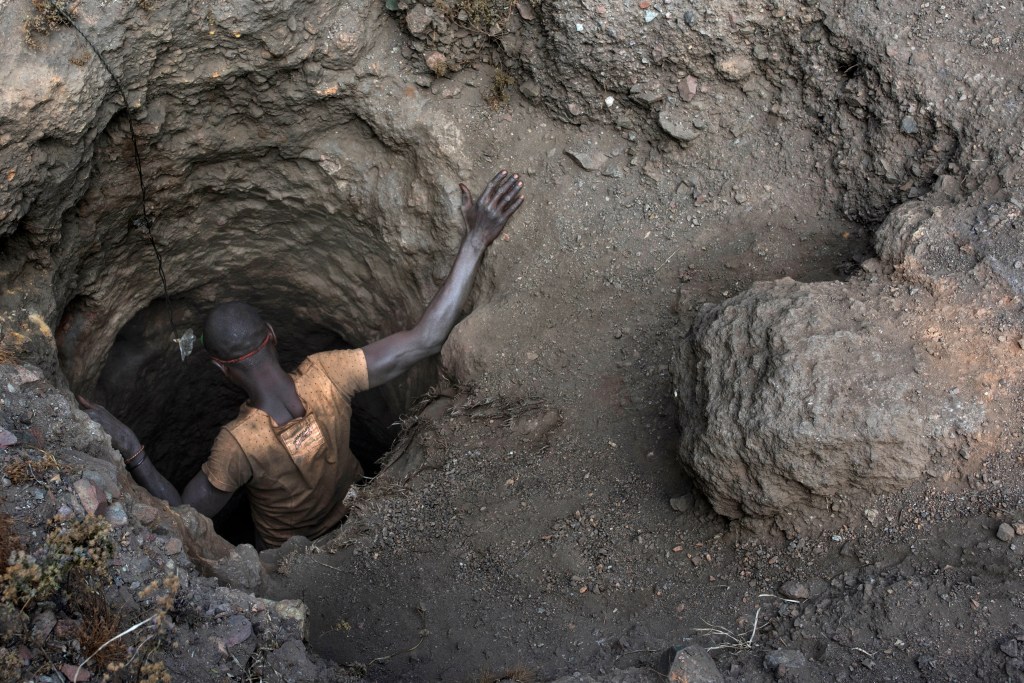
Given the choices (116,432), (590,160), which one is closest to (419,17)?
(590,160)

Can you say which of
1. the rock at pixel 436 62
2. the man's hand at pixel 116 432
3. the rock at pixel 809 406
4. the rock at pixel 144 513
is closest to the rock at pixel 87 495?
the rock at pixel 144 513

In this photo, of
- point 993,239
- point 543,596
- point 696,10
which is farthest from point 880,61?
point 543,596

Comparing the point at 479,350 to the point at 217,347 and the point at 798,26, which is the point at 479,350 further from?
the point at 798,26

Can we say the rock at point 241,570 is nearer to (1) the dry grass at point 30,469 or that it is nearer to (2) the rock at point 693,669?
(1) the dry grass at point 30,469

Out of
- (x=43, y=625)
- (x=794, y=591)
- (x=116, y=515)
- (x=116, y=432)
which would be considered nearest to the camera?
(x=43, y=625)

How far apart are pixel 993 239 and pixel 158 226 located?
4.05 m

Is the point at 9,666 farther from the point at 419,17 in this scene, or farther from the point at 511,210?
the point at 419,17

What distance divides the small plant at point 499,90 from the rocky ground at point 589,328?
0.6 inches

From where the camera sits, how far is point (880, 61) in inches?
126

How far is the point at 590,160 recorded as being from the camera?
3.78 meters

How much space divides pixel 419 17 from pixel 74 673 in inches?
121

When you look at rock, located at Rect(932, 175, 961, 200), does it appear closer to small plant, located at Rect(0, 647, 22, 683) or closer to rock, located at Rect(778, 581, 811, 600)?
rock, located at Rect(778, 581, 811, 600)

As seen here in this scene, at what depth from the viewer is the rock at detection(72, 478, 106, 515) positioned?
8.13ft

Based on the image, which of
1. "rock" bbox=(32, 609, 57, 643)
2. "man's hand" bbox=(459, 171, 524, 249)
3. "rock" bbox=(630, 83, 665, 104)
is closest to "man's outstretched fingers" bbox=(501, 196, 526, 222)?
"man's hand" bbox=(459, 171, 524, 249)
